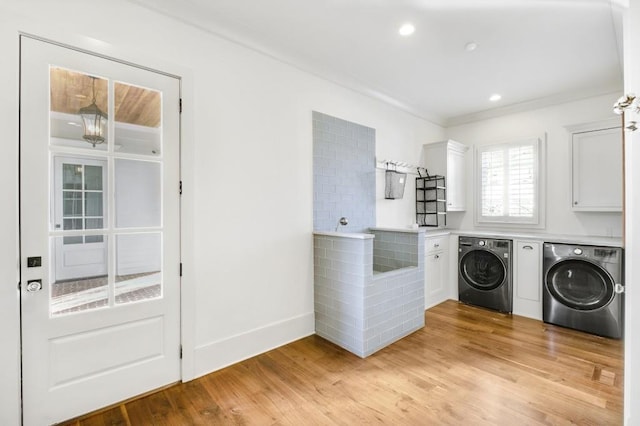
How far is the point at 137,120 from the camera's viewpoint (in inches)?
80.1

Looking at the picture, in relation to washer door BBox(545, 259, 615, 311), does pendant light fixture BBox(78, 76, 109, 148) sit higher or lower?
higher

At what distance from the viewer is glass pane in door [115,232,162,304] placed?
1.97 m

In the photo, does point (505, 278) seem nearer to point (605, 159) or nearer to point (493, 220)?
point (493, 220)

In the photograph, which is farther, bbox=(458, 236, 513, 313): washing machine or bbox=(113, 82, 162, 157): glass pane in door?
bbox=(458, 236, 513, 313): washing machine

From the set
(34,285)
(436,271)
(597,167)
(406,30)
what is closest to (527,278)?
(436,271)

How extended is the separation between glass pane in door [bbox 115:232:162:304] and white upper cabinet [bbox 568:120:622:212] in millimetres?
4389

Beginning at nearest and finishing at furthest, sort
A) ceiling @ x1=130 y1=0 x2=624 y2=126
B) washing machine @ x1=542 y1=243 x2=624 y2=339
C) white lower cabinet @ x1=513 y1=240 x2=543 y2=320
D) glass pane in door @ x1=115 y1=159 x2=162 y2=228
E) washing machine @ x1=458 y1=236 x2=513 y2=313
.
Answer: glass pane in door @ x1=115 y1=159 x2=162 y2=228
ceiling @ x1=130 y1=0 x2=624 y2=126
washing machine @ x1=542 y1=243 x2=624 y2=339
white lower cabinet @ x1=513 y1=240 x2=543 y2=320
washing machine @ x1=458 y1=236 x2=513 y2=313

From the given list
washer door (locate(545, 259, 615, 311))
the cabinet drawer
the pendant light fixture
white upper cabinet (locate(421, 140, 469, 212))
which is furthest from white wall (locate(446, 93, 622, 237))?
the pendant light fixture

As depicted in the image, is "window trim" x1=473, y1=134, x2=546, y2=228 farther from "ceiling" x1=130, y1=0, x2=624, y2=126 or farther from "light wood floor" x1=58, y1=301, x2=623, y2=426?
"light wood floor" x1=58, y1=301, x2=623, y2=426

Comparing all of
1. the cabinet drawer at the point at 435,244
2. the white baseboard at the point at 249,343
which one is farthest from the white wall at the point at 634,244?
the cabinet drawer at the point at 435,244

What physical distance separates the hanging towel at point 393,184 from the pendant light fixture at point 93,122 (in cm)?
288

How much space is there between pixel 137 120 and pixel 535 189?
175 inches

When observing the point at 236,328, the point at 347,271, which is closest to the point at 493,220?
the point at 347,271

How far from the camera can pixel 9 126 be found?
161 centimetres
